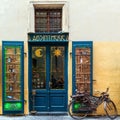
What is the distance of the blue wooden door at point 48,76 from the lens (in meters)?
15.6

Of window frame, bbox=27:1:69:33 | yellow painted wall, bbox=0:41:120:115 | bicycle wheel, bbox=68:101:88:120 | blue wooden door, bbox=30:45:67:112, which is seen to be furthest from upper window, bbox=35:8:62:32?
bicycle wheel, bbox=68:101:88:120

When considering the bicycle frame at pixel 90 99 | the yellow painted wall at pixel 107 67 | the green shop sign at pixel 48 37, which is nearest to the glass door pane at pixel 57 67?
the green shop sign at pixel 48 37

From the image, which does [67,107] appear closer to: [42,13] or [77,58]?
[77,58]

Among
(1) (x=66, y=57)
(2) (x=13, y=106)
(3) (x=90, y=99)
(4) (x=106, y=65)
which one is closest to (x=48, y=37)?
(1) (x=66, y=57)

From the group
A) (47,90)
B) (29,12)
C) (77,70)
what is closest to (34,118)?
(47,90)

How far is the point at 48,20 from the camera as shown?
51.2ft

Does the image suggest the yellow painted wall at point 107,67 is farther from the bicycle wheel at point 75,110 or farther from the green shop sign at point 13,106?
the green shop sign at point 13,106

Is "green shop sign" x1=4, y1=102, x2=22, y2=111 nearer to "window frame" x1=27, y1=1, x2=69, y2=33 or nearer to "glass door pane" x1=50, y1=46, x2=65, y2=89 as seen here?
"glass door pane" x1=50, y1=46, x2=65, y2=89

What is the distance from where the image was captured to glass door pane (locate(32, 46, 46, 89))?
1565cm

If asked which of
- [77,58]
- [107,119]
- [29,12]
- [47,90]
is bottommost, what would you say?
[107,119]

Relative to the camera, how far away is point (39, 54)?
15656mm

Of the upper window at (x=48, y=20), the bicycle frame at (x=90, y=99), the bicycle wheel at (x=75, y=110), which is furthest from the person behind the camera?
the upper window at (x=48, y=20)

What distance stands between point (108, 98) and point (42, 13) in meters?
3.92

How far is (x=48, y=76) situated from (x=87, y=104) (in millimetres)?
1800
